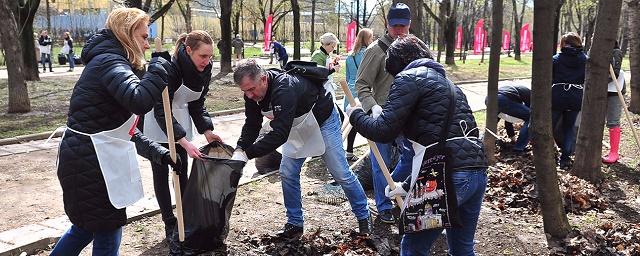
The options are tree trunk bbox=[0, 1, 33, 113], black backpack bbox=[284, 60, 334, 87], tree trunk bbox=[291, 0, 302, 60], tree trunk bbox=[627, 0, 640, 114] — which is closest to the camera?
black backpack bbox=[284, 60, 334, 87]

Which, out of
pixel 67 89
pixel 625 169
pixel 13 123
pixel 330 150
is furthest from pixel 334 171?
pixel 67 89

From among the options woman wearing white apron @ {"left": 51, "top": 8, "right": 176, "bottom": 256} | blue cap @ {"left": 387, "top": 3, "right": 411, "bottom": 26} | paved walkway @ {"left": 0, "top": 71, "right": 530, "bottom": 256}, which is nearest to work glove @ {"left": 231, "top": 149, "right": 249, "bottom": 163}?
woman wearing white apron @ {"left": 51, "top": 8, "right": 176, "bottom": 256}

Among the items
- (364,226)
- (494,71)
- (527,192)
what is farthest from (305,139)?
(494,71)

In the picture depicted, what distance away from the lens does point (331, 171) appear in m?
4.39

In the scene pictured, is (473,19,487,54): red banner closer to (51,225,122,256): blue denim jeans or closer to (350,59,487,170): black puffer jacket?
(350,59,487,170): black puffer jacket

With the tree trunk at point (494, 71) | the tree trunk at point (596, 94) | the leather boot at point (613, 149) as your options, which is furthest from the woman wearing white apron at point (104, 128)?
the leather boot at point (613, 149)

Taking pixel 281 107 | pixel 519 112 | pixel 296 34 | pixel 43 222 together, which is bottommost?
pixel 43 222

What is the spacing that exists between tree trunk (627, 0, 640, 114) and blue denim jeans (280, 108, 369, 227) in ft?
27.7

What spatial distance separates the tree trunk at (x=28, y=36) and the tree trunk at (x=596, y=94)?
14.8m

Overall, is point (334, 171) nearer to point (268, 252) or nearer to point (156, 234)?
point (268, 252)

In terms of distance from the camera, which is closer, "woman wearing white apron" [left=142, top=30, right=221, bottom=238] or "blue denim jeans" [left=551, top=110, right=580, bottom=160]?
"woman wearing white apron" [left=142, top=30, right=221, bottom=238]

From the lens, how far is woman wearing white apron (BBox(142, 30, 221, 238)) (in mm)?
3852

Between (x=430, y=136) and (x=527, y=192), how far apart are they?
120 inches

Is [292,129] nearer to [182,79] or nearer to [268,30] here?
[182,79]
